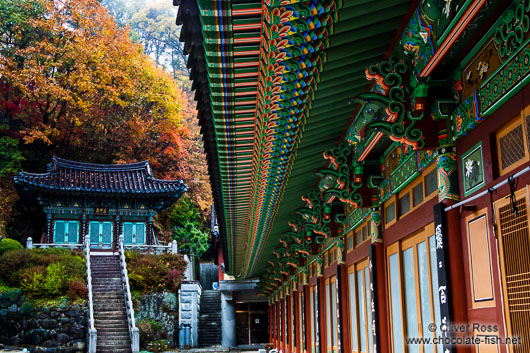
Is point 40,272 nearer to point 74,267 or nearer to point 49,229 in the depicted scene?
point 74,267

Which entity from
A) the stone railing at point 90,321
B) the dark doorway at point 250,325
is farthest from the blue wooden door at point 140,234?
the dark doorway at point 250,325

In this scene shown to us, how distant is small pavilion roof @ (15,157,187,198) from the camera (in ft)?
118

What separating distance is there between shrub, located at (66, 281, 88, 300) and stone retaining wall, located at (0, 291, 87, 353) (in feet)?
2.34

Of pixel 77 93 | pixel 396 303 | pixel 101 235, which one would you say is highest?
pixel 77 93

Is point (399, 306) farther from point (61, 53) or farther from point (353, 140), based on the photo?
point (61, 53)

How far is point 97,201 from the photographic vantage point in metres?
38.1

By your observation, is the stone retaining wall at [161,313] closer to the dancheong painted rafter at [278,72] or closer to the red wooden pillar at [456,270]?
the dancheong painted rafter at [278,72]

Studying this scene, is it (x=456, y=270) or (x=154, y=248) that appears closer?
(x=456, y=270)

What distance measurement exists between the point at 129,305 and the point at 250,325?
9444 millimetres

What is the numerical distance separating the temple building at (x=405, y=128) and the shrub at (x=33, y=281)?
23895mm

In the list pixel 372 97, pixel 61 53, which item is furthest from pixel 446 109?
pixel 61 53

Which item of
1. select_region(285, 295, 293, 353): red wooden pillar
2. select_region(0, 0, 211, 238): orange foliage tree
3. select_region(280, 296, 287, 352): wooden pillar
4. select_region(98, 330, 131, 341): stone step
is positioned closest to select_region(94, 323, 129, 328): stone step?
select_region(98, 330, 131, 341): stone step

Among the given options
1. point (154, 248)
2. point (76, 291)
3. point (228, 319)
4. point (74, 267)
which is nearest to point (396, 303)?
point (76, 291)

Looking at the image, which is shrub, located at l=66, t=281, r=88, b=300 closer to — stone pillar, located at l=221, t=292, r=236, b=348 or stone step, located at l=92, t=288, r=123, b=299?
stone step, located at l=92, t=288, r=123, b=299
